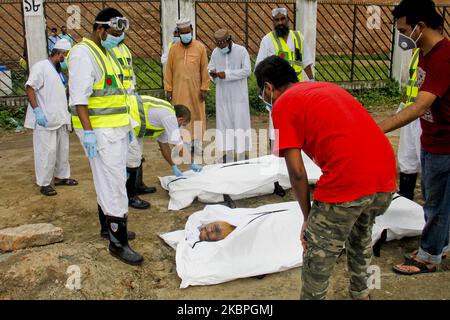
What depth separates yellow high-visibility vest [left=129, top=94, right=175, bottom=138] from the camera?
14.4 feet

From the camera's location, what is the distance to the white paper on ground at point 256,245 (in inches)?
150

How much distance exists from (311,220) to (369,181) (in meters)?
0.39

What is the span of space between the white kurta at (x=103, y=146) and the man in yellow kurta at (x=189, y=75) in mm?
2851

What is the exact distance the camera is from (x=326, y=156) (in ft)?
8.94

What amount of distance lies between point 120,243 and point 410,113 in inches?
95.2

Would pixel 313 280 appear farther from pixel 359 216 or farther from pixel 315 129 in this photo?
pixel 315 129

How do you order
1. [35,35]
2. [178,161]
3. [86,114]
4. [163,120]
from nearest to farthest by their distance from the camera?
[86,114] < [163,120] < [178,161] < [35,35]

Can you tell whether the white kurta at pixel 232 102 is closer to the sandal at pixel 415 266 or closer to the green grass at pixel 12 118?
the sandal at pixel 415 266

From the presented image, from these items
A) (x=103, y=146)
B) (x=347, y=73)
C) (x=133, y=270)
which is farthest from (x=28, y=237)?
(x=347, y=73)

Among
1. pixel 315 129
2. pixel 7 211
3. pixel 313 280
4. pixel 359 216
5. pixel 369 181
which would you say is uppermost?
pixel 315 129

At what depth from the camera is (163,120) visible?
193 inches

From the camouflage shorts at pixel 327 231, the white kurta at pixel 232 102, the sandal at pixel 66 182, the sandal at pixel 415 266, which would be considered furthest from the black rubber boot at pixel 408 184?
the sandal at pixel 66 182

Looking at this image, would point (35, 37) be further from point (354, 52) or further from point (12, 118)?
point (354, 52)
